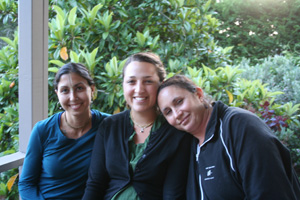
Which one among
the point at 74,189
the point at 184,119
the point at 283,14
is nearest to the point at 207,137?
the point at 184,119

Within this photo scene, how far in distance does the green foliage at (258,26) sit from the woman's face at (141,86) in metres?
5.47

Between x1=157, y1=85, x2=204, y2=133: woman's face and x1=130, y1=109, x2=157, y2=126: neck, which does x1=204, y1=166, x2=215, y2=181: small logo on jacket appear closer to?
x1=157, y1=85, x2=204, y2=133: woman's face

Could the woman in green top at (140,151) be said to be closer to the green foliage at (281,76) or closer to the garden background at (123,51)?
the garden background at (123,51)

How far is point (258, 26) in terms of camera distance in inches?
275

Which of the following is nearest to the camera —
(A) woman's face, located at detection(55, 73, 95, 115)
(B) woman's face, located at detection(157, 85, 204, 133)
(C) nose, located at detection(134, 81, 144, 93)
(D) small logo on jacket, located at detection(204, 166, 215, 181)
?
(D) small logo on jacket, located at detection(204, 166, 215, 181)

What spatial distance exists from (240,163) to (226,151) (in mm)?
108

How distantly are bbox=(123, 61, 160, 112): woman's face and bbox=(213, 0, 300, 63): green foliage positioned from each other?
5.47 meters

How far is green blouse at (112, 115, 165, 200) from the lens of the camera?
1634mm

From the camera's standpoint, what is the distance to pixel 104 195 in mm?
1774

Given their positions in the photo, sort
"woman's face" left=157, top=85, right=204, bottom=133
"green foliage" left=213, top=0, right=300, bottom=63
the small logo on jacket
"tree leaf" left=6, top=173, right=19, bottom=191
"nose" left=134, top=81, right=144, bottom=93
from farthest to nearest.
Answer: "green foliage" left=213, top=0, right=300, bottom=63
"tree leaf" left=6, top=173, right=19, bottom=191
"nose" left=134, top=81, right=144, bottom=93
"woman's face" left=157, top=85, right=204, bottom=133
the small logo on jacket

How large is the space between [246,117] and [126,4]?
2067mm

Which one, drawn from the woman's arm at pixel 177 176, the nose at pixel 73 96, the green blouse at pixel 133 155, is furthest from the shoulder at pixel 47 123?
the woman's arm at pixel 177 176

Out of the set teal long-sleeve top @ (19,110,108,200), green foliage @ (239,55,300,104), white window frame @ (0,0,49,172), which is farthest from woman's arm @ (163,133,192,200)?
green foliage @ (239,55,300,104)

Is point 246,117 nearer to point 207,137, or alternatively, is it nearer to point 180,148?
point 207,137
